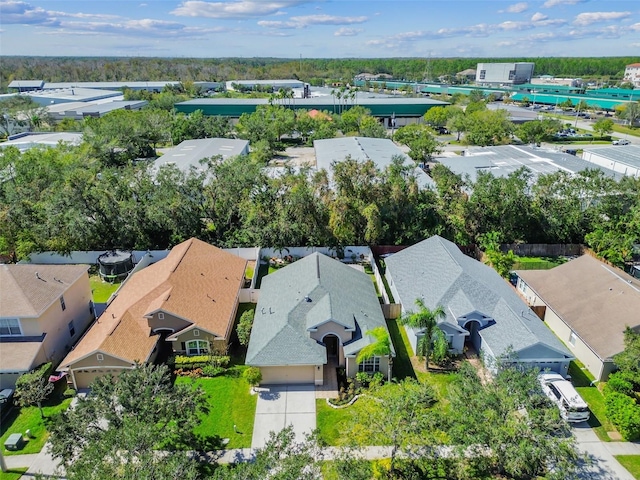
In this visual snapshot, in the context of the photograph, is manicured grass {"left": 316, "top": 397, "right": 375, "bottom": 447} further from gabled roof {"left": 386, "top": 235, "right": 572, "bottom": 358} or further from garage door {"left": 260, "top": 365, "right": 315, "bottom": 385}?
gabled roof {"left": 386, "top": 235, "right": 572, "bottom": 358}

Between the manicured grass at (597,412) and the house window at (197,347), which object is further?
the house window at (197,347)

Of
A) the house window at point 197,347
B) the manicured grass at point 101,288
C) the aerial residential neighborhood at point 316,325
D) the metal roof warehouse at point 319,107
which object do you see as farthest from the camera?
the metal roof warehouse at point 319,107

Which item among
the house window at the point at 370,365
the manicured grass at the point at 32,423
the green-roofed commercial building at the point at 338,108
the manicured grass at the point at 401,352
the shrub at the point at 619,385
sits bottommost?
the manicured grass at the point at 32,423

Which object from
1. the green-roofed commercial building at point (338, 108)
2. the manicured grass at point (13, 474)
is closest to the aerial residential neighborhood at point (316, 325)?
the manicured grass at point (13, 474)

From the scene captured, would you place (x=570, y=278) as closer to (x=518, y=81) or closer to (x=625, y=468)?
(x=625, y=468)

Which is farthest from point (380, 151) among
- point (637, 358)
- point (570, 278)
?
point (637, 358)

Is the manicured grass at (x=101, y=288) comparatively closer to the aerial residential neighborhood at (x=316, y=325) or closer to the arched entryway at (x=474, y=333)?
the aerial residential neighborhood at (x=316, y=325)

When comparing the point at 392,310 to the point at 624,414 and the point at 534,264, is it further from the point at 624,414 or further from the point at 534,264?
the point at 534,264

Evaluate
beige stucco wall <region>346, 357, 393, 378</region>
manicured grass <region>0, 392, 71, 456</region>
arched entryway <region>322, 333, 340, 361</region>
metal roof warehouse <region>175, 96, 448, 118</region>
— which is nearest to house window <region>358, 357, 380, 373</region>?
beige stucco wall <region>346, 357, 393, 378</region>
